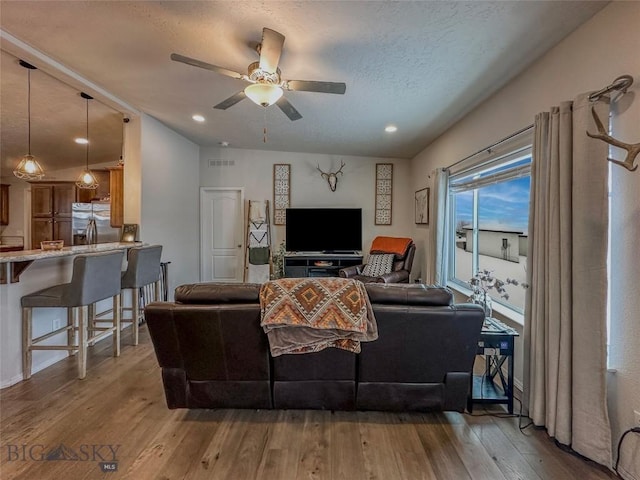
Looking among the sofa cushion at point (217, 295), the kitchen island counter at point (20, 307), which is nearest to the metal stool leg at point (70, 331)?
the kitchen island counter at point (20, 307)

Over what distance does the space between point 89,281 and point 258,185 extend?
3.78m

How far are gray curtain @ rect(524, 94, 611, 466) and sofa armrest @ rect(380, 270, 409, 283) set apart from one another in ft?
8.08

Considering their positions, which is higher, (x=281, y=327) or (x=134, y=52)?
(x=134, y=52)

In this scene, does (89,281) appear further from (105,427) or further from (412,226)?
(412,226)

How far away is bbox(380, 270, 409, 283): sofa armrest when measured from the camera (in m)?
4.57

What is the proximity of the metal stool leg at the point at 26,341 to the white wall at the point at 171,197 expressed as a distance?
1.69 meters

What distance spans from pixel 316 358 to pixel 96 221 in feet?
14.3

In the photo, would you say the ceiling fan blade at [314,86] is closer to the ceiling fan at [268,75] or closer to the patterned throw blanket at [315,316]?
the ceiling fan at [268,75]

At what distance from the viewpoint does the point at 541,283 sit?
204 centimetres

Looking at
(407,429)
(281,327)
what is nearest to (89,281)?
(281,327)

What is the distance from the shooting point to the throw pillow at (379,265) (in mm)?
5098

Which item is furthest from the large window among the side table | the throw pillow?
the throw pillow

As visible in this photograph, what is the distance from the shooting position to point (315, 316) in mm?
2012

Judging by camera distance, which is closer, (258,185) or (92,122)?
(92,122)
